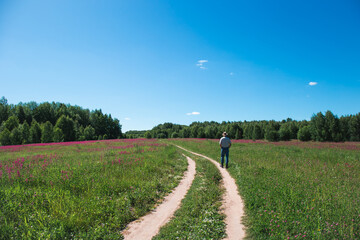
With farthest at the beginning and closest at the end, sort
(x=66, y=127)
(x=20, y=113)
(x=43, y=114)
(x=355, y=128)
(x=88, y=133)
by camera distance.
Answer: (x=43, y=114) → (x=20, y=113) → (x=88, y=133) → (x=355, y=128) → (x=66, y=127)

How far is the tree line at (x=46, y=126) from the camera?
44719mm

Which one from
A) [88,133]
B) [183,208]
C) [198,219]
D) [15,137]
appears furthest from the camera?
[88,133]

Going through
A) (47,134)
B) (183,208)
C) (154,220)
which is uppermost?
(47,134)

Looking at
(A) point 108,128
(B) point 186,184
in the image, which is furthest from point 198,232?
(A) point 108,128

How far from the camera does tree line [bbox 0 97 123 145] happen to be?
44719mm

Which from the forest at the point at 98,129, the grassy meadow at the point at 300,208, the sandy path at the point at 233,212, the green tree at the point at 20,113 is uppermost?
the green tree at the point at 20,113

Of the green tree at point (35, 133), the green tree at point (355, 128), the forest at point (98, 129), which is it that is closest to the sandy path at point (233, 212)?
the forest at point (98, 129)

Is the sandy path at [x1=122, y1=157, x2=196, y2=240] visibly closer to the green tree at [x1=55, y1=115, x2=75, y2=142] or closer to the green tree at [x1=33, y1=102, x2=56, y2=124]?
the green tree at [x1=55, y1=115, x2=75, y2=142]

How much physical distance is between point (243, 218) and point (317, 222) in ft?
6.24

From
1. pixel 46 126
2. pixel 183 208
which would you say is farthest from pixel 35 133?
pixel 183 208

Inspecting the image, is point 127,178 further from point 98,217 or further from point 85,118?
point 85,118

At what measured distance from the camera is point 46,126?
45.8m

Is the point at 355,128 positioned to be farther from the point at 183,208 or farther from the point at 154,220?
the point at 154,220

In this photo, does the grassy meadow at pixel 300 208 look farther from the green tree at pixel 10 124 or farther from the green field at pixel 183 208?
the green tree at pixel 10 124
